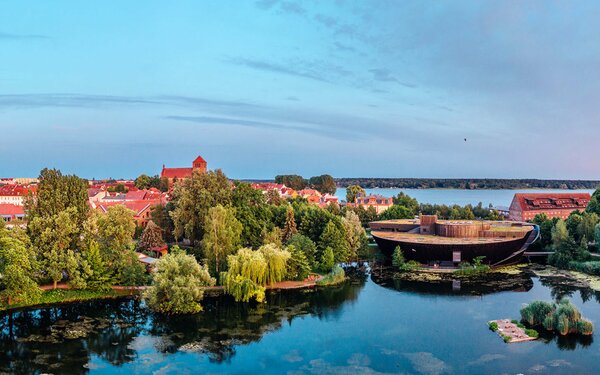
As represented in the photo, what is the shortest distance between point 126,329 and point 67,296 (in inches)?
277

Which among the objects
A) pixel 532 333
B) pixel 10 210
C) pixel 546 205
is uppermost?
pixel 546 205

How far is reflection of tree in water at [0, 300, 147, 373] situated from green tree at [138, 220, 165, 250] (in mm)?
12796

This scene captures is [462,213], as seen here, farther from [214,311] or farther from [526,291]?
[214,311]

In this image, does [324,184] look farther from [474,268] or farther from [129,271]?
[129,271]

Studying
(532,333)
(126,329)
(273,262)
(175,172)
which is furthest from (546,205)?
(175,172)

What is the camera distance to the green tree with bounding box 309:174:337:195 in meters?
136

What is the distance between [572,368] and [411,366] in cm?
645

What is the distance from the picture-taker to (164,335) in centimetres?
2459

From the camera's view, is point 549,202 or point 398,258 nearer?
point 398,258

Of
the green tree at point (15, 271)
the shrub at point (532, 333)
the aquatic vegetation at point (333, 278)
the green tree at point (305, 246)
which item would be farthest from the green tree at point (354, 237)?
the green tree at point (15, 271)

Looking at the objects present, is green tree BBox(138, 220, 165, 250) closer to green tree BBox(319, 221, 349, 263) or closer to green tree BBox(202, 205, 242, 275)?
green tree BBox(202, 205, 242, 275)

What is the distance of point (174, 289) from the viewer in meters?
27.8

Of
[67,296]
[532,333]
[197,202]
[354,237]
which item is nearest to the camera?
[532,333]

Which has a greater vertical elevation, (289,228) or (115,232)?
(115,232)
